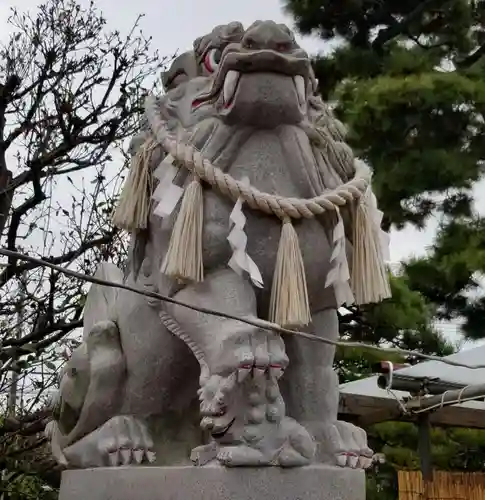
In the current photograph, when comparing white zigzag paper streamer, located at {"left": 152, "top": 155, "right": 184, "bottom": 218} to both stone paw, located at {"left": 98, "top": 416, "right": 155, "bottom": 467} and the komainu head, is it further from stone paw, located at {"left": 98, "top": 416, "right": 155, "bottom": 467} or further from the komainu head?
stone paw, located at {"left": 98, "top": 416, "right": 155, "bottom": 467}

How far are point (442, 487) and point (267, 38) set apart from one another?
3.00m

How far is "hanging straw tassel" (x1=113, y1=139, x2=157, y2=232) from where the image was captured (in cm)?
180

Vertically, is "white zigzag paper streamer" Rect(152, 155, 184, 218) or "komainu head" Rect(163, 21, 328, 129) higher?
"komainu head" Rect(163, 21, 328, 129)

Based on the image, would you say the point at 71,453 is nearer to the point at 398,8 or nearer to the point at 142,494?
the point at 142,494

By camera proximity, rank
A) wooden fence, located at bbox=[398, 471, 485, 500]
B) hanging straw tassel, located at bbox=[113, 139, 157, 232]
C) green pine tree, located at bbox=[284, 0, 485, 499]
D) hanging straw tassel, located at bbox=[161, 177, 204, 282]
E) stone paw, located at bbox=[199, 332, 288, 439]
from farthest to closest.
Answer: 1. green pine tree, located at bbox=[284, 0, 485, 499]
2. wooden fence, located at bbox=[398, 471, 485, 500]
3. hanging straw tassel, located at bbox=[113, 139, 157, 232]
4. hanging straw tassel, located at bbox=[161, 177, 204, 282]
5. stone paw, located at bbox=[199, 332, 288, 439]

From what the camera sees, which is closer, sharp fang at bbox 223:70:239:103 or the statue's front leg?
the statue's front leg

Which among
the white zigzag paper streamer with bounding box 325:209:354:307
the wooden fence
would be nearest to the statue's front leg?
the white zigzag paper streamer with bounding box 325:209:354:307

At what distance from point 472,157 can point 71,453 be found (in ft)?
14.2

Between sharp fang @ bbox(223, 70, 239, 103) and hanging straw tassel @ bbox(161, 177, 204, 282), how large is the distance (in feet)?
0.63

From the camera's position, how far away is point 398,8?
661 centimetres

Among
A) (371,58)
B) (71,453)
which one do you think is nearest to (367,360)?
(371,58)

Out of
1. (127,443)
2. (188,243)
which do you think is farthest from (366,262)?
(127,443)

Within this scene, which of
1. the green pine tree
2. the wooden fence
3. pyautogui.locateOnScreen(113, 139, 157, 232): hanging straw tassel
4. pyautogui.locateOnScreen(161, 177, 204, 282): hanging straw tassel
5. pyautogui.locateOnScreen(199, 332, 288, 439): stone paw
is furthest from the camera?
the green pine tree

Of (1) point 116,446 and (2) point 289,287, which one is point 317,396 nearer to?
(2) point 289,287
